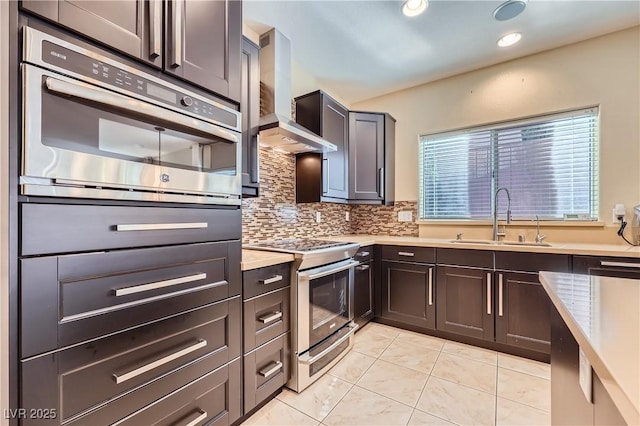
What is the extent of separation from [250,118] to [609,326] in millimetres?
1865

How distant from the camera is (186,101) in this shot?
1.22 m

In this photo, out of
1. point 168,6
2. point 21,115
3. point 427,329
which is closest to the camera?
point 21,115

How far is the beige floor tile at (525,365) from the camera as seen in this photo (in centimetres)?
199

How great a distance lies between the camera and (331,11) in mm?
2059

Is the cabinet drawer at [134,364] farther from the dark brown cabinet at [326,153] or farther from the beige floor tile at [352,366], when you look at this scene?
the dark brown cabinet at [326,153]

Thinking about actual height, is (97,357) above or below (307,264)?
below

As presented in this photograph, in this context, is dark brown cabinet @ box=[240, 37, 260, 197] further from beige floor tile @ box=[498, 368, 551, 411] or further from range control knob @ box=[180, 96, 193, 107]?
beige floor tile @ box=[498, 368, 551, 411]

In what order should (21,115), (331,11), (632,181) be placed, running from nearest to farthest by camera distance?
(21,115)
(331,11)
(632,181)

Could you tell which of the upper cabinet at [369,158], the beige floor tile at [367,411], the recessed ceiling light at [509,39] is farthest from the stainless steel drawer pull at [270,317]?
the recessed ceiling light at [509,39]

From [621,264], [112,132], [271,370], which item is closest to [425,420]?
[271,370]

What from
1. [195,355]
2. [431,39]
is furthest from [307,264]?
[431,39]

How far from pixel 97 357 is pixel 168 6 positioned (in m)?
1.39

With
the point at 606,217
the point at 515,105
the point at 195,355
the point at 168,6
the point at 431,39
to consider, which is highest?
the point at 431,39

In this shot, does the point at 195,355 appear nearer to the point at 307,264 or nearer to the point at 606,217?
the point at 307,264
